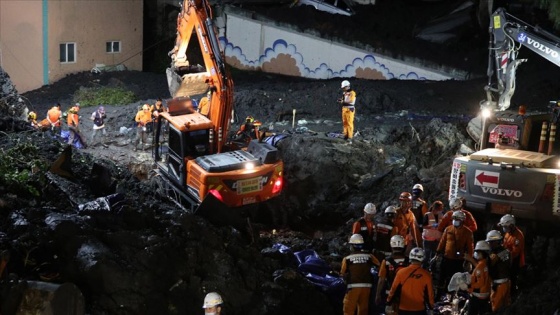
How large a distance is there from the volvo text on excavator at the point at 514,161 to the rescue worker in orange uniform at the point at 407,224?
68.4 inches

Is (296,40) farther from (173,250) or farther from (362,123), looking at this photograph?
(173,250)

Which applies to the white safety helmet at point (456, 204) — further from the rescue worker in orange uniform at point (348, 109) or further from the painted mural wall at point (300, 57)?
the painted mural wall at point (300, 57)

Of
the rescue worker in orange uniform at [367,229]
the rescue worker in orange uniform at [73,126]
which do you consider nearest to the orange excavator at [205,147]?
the rescue worker in orange uniform at [367,229]

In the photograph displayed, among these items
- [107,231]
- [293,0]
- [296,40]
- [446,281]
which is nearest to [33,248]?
[107,231]

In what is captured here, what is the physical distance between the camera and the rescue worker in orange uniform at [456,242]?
37.1ft

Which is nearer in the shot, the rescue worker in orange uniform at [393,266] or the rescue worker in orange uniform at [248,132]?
the rescue worker in orange uniform at [393,266]

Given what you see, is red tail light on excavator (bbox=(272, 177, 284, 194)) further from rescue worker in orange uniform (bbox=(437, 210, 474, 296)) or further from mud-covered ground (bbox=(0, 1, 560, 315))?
rescue worker in orange uniform (bbox=(437, 210, 474, 296))

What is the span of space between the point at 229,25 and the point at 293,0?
3.03 meters

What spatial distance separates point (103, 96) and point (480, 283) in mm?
17642

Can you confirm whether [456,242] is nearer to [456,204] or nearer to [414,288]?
[456,204]

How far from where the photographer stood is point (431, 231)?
12031 millimetres

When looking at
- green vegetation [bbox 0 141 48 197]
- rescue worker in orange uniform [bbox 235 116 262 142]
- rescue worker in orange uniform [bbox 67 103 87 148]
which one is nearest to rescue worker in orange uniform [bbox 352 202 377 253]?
green vegetation [bbox 0 141 48 197]

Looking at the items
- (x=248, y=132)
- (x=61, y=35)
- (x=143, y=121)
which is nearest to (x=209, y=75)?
(x=248, y=132)

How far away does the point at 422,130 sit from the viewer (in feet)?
64.7
